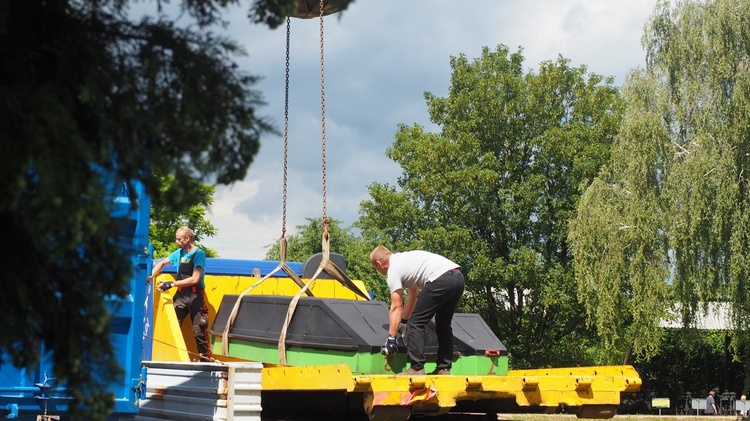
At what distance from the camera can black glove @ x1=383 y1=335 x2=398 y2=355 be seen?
801cm

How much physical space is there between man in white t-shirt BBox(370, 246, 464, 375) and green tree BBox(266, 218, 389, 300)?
33372 millimetres

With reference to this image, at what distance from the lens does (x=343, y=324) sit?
8.16m

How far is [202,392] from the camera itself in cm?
744

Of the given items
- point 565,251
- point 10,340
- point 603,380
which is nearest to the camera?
point 10,340

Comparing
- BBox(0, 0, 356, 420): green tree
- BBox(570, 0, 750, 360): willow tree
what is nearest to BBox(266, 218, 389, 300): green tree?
BBox(570, 0, 750, 360): willow tree

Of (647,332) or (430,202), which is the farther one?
(430,202)

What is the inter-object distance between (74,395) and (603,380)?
585 cm

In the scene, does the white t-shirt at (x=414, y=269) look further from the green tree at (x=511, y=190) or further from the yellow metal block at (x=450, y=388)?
the green tree at (x=511, y=190)

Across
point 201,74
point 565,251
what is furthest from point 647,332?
point 201,74

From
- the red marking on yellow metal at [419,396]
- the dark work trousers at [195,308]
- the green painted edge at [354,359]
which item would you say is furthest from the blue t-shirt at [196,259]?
the red marking on yellow metal at [419,396]

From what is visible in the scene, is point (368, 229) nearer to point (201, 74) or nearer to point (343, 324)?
point (343, 324)

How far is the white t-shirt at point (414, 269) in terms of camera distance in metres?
8.43

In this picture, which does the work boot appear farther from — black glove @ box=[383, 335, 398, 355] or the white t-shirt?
the white t-shirt

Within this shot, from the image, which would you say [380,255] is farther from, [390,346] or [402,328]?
[390,346]
